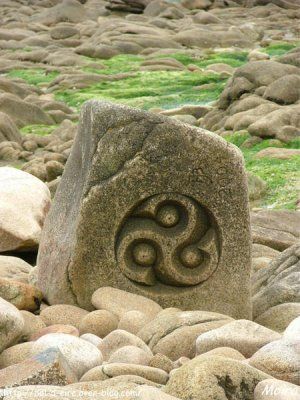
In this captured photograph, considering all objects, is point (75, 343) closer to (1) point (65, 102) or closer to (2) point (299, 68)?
(2) point (299, 68)

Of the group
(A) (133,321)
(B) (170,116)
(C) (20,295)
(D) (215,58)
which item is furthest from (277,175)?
(D) (215,58)

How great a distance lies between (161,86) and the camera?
32062 millimetres

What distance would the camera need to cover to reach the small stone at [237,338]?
589cm

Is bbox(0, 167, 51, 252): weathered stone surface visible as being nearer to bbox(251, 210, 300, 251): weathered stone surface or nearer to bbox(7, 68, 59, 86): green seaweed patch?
bbox(251, 210, 300, 251): weathered stone surface

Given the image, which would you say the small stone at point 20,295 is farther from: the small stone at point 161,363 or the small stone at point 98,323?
the small stone at point 161,363

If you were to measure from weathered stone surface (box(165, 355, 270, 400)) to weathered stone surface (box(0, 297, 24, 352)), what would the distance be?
169 cm

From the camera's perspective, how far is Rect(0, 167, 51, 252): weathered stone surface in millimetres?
11008

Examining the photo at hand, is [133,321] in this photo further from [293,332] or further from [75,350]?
[293,332]

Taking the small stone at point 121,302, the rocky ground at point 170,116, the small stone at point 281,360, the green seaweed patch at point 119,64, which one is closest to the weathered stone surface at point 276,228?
the rocky ground at point 170,116

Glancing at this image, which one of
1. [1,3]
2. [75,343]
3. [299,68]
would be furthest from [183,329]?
[1,3]

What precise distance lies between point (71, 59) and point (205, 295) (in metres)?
30.9

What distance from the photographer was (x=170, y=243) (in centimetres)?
788

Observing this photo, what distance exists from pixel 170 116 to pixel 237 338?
16.7 metres

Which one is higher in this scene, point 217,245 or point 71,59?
point 217,245
